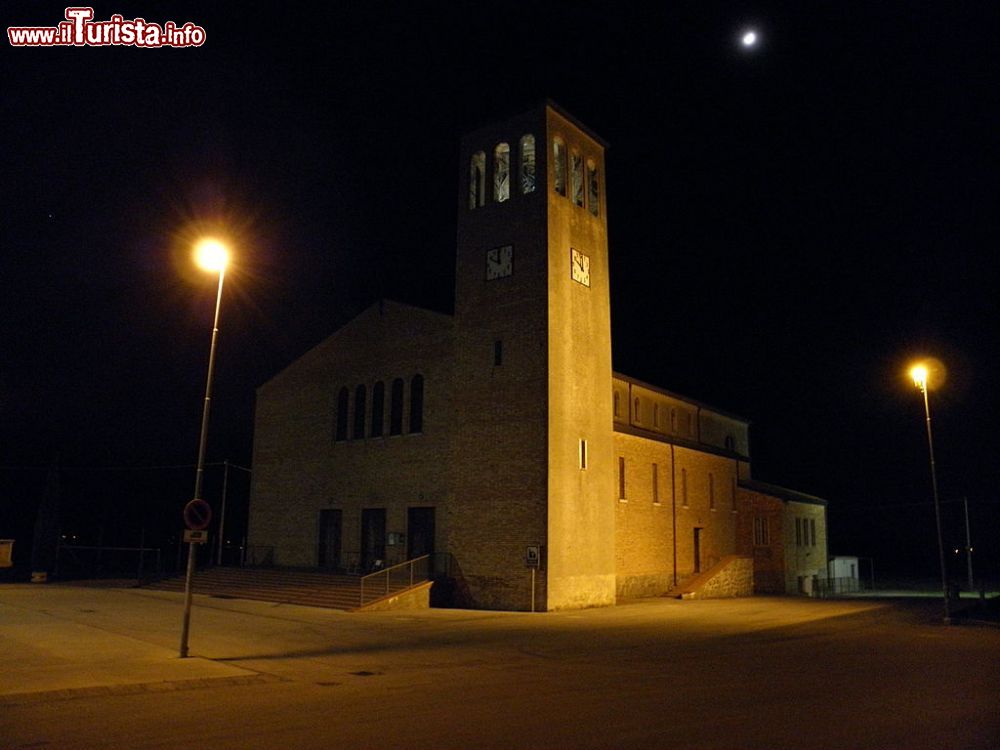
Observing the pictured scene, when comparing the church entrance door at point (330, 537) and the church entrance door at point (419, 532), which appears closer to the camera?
the church entrance door at point (419, 532)

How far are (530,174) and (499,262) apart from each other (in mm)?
3356

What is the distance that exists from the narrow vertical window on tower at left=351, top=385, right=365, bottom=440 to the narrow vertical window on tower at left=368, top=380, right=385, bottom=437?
76 cm

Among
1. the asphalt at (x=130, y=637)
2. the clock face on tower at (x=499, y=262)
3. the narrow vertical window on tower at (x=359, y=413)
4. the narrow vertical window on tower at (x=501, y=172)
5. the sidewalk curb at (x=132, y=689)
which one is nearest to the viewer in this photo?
the sidewalk curb at (x=132, y=689)

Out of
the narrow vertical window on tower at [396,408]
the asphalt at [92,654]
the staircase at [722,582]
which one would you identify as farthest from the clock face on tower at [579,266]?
the asphalt at [92,654]

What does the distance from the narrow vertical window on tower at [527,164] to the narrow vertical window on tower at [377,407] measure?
9.74 m

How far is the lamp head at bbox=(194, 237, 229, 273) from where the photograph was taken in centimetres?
1434

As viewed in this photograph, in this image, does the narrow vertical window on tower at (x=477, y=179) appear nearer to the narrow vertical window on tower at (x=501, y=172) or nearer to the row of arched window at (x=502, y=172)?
the row of arched window at (x=502, y=172)

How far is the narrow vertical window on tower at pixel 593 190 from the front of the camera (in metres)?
30.0

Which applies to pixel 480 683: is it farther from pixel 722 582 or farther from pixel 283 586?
pixel 722 582

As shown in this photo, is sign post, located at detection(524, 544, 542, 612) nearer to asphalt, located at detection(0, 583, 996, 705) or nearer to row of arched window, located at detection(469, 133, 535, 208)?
asphalt, located at detection(0, 583, 996, 705)

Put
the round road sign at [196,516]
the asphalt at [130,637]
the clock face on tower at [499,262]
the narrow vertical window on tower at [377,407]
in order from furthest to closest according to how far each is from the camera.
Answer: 1. the narrow vertical window on tower at [377,407]
2. the clock face on tower at [499,262]
3. the round road sign at [196,516]
4. the asphalt at [130,637]

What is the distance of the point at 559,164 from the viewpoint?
28.8m

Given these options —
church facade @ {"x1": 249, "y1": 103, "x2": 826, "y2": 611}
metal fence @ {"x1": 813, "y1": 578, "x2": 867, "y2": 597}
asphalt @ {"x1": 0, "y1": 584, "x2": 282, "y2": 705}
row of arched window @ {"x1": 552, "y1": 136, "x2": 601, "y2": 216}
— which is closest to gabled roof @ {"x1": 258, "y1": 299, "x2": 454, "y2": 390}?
church facade @ {"x1": 249, "y1": 103, "x2": 826, "y2": 611}

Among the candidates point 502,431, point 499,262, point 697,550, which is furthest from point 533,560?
point 697,550
